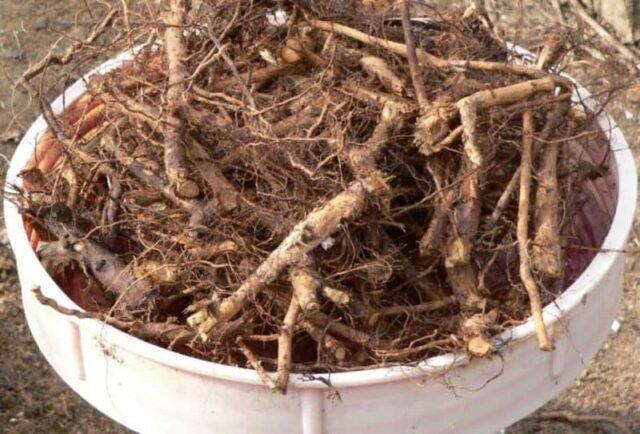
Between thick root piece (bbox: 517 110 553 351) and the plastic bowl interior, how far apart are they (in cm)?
2

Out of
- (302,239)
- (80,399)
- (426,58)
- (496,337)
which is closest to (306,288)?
(302,239)

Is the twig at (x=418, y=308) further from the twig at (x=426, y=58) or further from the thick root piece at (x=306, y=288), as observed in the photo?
the twig at (x=426, y=58)

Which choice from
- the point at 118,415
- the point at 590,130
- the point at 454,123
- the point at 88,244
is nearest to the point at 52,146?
the point at 88,244

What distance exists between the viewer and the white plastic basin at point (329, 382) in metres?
0.90

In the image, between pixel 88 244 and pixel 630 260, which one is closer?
pixel 88 244

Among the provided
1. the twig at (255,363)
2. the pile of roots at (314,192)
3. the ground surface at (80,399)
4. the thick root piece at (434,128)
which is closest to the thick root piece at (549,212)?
the pile of roots at (314,192)

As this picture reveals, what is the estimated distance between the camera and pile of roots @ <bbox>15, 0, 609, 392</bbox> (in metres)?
0.93

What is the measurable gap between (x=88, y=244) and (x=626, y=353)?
111 centimetres

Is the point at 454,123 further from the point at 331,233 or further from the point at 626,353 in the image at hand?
the point at 626,353

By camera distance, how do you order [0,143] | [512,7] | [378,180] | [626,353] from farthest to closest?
[512,7], [0,143], [626,353], [378,180]

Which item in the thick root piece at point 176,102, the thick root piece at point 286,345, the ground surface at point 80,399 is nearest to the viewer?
the thick root piece at point 286,345

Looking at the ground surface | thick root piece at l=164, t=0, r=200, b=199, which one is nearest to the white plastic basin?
thick root piece at l=164, t=0, r=200, b=199

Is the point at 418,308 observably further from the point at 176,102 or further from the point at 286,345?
the point at 176,102

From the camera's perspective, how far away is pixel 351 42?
3.61 feet
